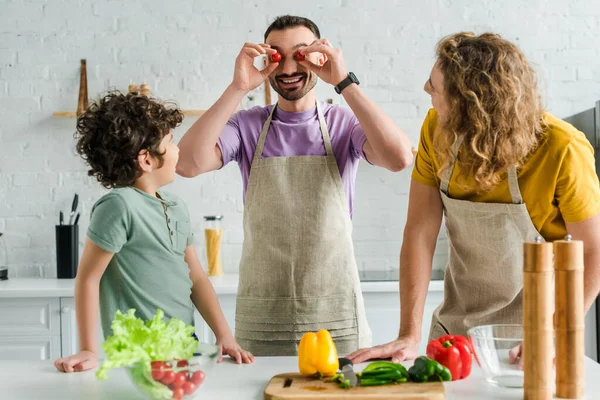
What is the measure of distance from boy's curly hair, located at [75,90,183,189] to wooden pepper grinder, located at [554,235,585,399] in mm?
1102

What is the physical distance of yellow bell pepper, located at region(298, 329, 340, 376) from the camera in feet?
4.75

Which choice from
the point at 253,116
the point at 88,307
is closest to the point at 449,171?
the point at 253,116

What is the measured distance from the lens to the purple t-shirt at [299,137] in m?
2.26

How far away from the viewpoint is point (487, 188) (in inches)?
71.3

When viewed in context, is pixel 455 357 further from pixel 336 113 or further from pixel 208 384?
pixel 336 113

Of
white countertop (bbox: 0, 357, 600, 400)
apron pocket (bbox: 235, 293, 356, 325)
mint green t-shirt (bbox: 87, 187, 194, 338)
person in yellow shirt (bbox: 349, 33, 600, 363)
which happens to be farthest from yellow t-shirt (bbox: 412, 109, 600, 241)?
mint green t-shirt (bbox: 87, 187, 194, 338)

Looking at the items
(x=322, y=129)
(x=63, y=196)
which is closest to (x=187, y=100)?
(x=63, y=196)

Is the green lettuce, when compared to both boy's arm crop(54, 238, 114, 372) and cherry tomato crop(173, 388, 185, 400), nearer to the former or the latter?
cherry tomato crop(173, 388, 185, 400)

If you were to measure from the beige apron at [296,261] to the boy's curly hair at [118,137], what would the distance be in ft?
1.39

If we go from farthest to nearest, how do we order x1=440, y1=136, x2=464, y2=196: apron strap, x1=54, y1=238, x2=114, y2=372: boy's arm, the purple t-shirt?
1. the purple t-shirt
2. x1=440, y1=136, x2=464, y2=196: apron strap
3. x1=54, y1=238, x2=114, y2=372: boy's arm

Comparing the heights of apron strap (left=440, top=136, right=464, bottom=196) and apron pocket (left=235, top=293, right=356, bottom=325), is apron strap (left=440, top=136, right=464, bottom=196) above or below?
above

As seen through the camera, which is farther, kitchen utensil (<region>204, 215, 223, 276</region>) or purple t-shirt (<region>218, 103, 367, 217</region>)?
kitchen utensil (<region>204, 215, 223, 276</region>)

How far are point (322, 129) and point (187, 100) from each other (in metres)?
→ 1.72

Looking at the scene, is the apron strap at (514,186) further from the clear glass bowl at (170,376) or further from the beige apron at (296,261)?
the clear glass bowl at (170,376)
